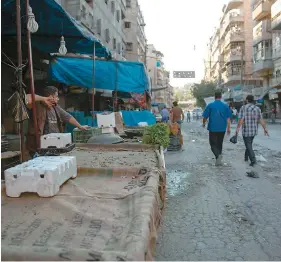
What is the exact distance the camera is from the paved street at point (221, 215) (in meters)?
Answer: 3.47

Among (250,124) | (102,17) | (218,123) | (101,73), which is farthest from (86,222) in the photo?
(102,17)

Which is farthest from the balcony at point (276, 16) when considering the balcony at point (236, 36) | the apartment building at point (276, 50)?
the balcony at point (236, 36)

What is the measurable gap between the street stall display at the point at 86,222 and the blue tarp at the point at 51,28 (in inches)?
142

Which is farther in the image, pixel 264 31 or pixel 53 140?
pixel 264 31

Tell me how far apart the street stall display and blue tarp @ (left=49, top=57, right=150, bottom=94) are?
628 centimetres

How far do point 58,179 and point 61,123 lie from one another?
9.39 feet

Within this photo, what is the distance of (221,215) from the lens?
4617 millimetres

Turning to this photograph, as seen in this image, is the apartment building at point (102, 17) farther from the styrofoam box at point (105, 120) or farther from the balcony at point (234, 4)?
the balcony at point (234, 4)

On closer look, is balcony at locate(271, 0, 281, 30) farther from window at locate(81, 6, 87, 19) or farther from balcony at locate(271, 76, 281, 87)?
window at locate(81, 6, 87, 19)

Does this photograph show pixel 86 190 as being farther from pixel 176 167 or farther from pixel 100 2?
pixel 100 2

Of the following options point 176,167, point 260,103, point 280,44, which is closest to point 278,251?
point 176,167

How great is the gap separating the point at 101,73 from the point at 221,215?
19.7ft

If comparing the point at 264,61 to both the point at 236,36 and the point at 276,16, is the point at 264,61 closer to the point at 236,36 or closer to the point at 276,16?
the point at 276,16

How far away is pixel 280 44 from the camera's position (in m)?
36.8
